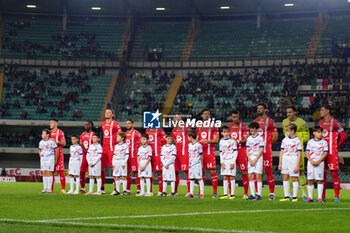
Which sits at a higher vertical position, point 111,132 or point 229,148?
point 111,132

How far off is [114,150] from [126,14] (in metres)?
43.2

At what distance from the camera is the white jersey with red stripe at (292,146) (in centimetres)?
1422

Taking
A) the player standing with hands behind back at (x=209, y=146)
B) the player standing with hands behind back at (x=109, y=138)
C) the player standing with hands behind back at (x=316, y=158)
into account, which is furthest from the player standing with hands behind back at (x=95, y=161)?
the player standing with hands behind back at (x=316, y=158)

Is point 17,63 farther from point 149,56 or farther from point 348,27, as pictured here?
point 348,27

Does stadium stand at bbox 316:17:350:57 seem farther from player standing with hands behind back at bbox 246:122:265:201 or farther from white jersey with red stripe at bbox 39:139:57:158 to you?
player standing with hands behind back at bbox 246:122:265:201

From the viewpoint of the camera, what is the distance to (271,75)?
1991 inches

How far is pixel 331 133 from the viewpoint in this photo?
47.5ft

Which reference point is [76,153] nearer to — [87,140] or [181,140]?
[87,140]

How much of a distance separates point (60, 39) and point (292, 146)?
46371mm

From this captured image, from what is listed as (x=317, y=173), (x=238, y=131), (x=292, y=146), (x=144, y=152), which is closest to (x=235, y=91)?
(x=144, y=152)

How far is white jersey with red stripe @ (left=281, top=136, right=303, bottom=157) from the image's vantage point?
1422 cm

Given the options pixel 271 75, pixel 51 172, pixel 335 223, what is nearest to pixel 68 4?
pixel 271 75

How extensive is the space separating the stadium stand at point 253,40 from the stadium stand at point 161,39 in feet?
5.83

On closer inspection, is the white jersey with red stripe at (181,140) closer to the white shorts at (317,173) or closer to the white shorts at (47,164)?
the white shorts at (47,164)
